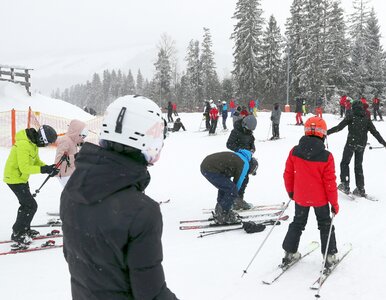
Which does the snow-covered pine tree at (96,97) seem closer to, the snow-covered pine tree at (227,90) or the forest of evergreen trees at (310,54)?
the snow-covered pine tree at (227,90)

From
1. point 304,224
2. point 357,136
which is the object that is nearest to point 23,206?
point 304,224

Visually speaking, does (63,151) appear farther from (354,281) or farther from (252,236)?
(354,281)

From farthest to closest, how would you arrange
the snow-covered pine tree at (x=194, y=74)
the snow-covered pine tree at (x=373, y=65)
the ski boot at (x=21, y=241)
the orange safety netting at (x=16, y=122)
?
the snow-covered pine tree at (x=194, y=74) → the snow-covered pine tree at (x=373, y=65) → the orange safety netting at (x=16, y=122) → the ski boot at (x=21, y=241)

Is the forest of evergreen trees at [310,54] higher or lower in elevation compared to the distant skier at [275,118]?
higher

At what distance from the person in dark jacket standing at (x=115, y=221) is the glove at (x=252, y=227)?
517cm

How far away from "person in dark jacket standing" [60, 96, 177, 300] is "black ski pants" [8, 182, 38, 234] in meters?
5.03

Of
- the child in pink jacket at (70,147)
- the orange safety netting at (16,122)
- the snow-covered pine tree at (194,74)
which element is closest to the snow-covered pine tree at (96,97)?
the snow-covered pine tree at (194,74)

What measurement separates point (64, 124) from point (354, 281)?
16.8 meters

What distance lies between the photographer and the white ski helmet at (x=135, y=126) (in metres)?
1.87

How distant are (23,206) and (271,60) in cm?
5025

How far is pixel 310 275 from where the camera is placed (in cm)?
492

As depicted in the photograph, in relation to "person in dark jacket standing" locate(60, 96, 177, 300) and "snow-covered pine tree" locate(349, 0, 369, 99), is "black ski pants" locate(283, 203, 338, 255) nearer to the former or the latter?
"person in dark jacket standing" locate(60, 96, 177, 300)

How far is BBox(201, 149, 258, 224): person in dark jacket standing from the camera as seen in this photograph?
22.8 feet

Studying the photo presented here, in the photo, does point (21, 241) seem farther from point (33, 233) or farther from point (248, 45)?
point (248, 45)
